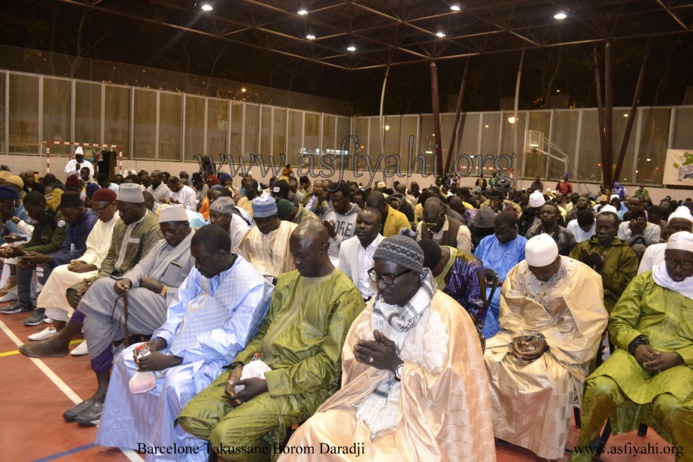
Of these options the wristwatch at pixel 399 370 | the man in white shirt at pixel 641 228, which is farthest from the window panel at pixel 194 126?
the wristwatch at pixel 399 370

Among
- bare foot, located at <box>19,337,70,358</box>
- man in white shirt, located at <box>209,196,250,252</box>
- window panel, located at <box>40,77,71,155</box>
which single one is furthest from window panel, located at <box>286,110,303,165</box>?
bare foot, located at <box>19,337,70,358</box>

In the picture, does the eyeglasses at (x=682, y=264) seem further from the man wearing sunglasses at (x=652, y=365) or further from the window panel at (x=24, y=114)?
the window panel at (x=24, y=114)

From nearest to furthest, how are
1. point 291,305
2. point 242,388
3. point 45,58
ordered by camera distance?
1. point 242,388
2. point 291,305
3. point 45,58

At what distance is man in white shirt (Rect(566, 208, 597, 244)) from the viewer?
6.42 m

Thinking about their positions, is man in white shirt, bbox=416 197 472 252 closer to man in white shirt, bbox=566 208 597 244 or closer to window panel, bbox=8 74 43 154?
man in white shirt, bbox=566 208 597 244

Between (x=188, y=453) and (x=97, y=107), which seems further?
(x=97, y=107)

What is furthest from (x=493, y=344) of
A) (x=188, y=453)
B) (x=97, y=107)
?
(x=97, y=107)

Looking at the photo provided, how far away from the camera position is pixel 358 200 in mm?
8742

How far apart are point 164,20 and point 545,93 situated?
1394 centimetres

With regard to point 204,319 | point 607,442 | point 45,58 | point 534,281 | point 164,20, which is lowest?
point 607,442

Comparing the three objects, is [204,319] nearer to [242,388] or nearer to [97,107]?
[242,388]
